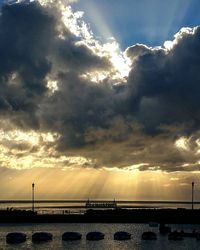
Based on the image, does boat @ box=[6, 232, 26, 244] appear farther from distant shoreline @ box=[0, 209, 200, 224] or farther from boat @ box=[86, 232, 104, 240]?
distant shoreline @ box=[0, 209, 200, 224]

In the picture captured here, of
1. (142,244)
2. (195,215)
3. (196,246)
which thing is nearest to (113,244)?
(142,244)

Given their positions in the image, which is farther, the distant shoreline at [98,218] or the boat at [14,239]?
the distant shoreline at [98,218]

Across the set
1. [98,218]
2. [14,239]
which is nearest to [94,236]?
[14,239]

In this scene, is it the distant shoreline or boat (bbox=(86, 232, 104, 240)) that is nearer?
boat (bbox=(86, 232, 104, 240))

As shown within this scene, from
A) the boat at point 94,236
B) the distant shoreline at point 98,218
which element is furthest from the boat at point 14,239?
the distant shoreline at point 98,218

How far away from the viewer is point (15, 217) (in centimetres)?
17300

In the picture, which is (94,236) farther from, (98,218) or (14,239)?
(98,218)

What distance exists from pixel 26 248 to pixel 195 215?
293 ft

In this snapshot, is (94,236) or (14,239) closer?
(14,239)

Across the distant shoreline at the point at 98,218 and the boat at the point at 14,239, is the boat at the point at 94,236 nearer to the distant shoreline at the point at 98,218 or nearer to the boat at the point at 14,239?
the boat at the point at 14,239

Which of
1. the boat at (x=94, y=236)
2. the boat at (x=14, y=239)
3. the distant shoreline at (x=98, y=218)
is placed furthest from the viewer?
the distant shoreline at (x=98, y=218)

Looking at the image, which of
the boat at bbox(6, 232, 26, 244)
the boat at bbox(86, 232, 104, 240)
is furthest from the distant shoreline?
the boat at bbox(6, 232, 26, 244)

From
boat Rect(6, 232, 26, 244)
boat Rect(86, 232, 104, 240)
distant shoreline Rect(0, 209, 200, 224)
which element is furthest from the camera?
distant shoreline Rect(0, 209, 200, 224)

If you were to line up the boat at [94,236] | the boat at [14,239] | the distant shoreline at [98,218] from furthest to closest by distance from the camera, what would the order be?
the distant shoreline at [98,218] → the boat at [94,236] → the boat at [14,239]
